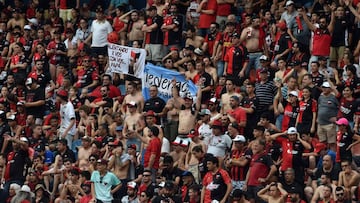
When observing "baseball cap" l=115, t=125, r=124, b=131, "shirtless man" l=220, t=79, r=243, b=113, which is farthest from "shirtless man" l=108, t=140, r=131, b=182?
"shirtless man" l=220, t=79, r=243, b=113

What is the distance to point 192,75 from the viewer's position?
1085 inches

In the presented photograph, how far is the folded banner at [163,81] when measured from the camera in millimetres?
27375

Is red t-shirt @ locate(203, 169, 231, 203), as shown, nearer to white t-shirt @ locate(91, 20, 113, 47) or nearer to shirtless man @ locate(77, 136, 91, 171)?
shirtless man @ locate(77, 136, 91, 171)

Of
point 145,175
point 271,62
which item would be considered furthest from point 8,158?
point 271,62

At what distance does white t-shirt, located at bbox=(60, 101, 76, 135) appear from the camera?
2778 cm

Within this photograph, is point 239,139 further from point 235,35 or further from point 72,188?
point 235,35

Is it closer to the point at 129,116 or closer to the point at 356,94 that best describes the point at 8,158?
the point at 129,116

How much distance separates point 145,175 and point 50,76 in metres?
7.08

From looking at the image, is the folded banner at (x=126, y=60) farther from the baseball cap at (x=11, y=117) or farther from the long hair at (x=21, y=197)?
the long hair at (x=21, y=197)

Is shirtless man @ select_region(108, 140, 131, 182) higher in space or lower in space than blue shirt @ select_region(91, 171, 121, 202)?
higher

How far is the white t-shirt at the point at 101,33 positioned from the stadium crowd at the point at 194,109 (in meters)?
0.03

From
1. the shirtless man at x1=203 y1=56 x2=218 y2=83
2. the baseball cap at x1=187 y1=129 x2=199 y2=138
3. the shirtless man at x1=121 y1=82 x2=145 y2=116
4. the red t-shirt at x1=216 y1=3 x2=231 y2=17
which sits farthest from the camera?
the red t-shirt at x1=216 y1=3 x2=231 y2=17

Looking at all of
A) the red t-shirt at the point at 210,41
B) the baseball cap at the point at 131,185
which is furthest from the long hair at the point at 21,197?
the red t-shirt at the point at 210,41

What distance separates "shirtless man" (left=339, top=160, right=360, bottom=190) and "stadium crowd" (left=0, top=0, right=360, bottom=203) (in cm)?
2
